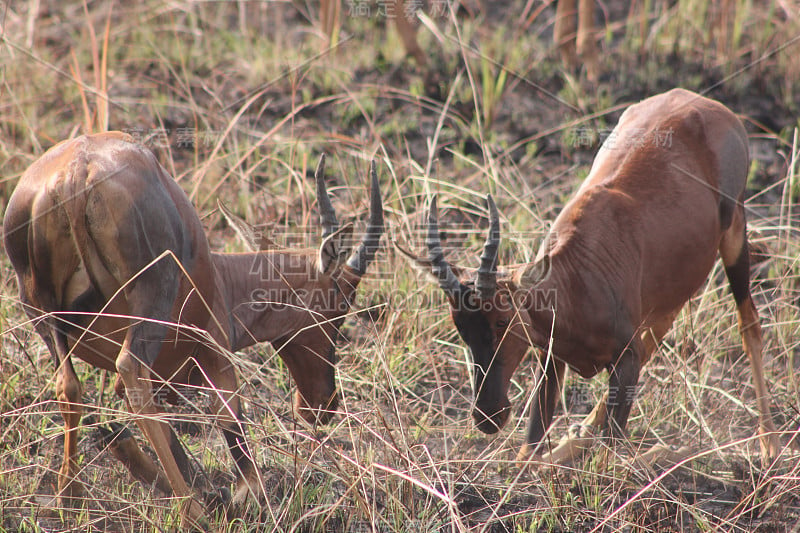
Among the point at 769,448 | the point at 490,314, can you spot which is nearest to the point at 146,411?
the point at 490,314

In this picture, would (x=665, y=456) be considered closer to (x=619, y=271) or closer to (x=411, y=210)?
(x=619, y=271)

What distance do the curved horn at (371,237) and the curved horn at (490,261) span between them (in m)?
0.56

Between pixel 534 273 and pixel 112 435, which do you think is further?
pixel 534 273

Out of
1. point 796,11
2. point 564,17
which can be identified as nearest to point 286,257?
point 564,17

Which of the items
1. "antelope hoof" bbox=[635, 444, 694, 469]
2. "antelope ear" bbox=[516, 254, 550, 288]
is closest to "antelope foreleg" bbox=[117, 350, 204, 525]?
"antelope ear" bbox=[516, 254, 550, 288]

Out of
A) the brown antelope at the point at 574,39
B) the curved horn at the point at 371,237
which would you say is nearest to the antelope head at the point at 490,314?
the curved horn at the point at 371,237

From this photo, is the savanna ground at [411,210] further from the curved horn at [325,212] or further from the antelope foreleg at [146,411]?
the curved horn at [325,212]

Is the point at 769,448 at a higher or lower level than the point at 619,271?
lower

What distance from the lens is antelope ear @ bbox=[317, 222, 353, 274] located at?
16.0 ft

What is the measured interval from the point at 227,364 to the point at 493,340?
1265mm

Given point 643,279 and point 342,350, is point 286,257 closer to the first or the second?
point 342,350

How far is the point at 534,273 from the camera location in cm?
457

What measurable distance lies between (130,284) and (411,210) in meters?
3.67

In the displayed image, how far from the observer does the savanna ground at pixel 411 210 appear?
4.48 m
